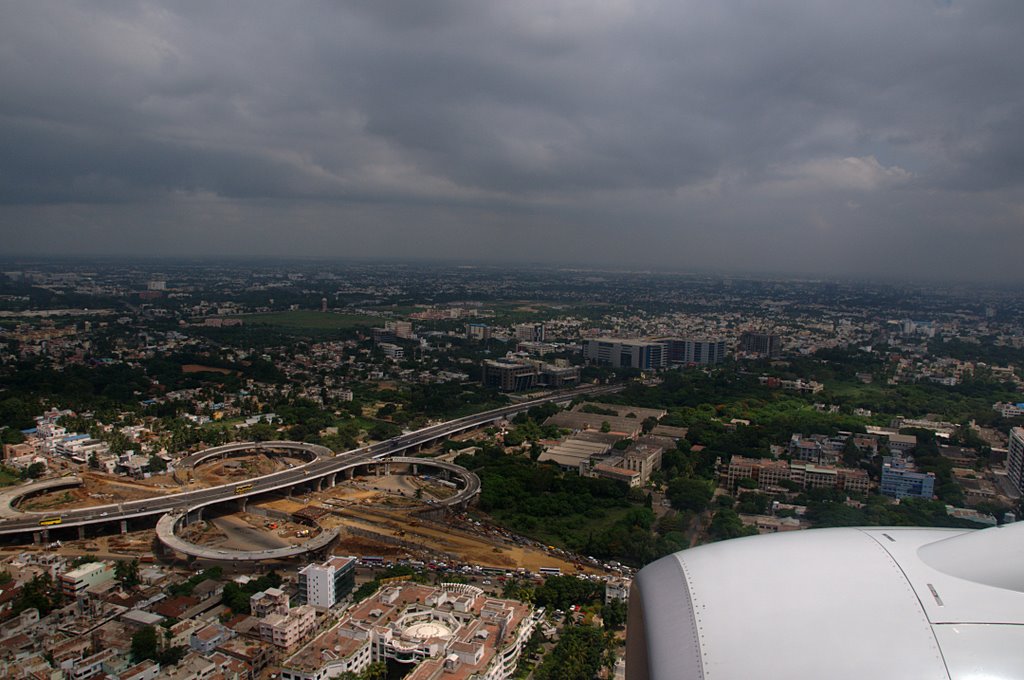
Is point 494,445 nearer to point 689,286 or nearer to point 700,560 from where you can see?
point 700,560

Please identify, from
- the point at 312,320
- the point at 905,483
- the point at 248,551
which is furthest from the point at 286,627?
the point at 312,320

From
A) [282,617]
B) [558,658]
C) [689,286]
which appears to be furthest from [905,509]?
[689,286]

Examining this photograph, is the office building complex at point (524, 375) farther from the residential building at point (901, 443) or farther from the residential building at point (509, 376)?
the residential building at point (901, 443)

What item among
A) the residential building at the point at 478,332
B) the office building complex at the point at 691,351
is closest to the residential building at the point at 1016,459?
the office building complex at the point at 691,351

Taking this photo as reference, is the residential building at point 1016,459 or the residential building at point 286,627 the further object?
the residential building at point 1016,459

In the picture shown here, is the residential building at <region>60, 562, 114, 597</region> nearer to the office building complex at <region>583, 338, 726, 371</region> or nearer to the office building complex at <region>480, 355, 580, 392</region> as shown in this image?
the office building complex at <region>480, 355, 580, 392</region>

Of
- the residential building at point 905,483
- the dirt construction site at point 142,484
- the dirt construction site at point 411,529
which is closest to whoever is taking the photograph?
the dirt construction site at point 411,529
